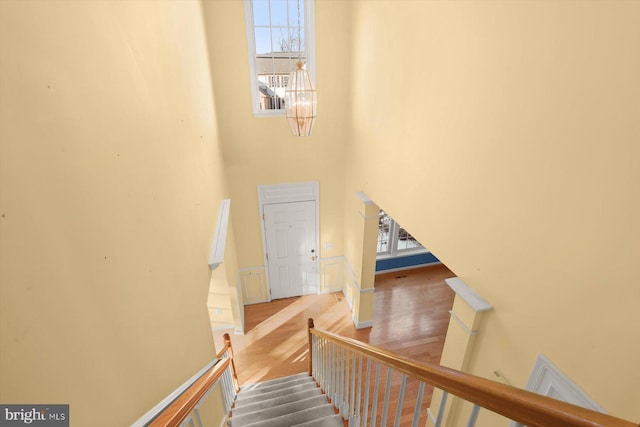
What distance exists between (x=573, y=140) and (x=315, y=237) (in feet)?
15.2

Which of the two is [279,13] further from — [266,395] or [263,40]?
[266,395]

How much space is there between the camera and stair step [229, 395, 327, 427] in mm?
2771

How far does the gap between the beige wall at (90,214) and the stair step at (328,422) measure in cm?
104

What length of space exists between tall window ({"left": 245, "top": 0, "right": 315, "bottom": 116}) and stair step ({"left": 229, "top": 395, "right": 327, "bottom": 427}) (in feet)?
13.0

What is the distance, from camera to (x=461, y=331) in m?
2.46

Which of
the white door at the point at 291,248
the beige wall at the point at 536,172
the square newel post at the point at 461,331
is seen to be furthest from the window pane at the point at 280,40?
the square newel post at the point at 461,331

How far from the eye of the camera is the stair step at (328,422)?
2.42m

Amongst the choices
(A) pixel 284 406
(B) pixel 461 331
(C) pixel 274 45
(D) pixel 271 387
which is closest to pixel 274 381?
(D) pixel 271 387

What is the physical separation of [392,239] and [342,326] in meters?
2.43

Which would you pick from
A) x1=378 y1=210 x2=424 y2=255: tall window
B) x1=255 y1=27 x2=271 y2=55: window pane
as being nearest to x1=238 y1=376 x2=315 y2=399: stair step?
x1=378 y1=210 x2=424 y2=255: tall window

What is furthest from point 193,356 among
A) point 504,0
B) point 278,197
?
point 278,197

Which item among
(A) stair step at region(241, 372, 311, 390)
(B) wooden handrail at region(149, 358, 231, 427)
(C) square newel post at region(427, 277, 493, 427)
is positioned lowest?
(A) stair step at region(241, 372, 311, 390)

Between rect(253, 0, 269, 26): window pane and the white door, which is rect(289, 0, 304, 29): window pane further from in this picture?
the white door

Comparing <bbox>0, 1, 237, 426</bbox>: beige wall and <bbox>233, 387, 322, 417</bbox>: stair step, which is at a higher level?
<bbox>0, 1, 237, 426</bbox>: beige wall
